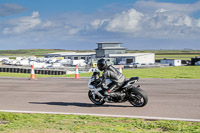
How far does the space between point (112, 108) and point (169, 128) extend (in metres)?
3.20

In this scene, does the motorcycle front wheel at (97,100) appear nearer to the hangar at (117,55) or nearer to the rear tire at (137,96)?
the rear tire at (137,96)

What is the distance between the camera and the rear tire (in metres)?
9.51

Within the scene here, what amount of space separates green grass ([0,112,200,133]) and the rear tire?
191 cm

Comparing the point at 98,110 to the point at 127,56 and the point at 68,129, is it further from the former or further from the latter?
the point at 127,56

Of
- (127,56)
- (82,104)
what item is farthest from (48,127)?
(127,56)

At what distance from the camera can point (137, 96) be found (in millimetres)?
9625

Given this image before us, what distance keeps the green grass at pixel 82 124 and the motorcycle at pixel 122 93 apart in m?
1.94

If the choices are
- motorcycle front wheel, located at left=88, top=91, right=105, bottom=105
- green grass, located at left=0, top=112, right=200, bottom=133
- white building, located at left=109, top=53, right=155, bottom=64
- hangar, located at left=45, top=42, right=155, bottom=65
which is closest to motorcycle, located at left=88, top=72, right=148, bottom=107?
motorcycle front wheel, located at left=88, top=91, right=105, bottom=105

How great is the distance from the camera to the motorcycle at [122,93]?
31.4 ft

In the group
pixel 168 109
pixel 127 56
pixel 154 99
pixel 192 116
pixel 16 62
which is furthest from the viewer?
pixel 16 62

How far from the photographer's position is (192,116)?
8070 mm

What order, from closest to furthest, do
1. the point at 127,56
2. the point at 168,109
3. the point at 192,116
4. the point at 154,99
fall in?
1. the point at 192,116
2. the point at 168,109
3. the point at 154,99
4. the point at 127,56

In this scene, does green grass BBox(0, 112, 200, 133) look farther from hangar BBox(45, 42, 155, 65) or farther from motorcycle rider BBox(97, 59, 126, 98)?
hangar BBox(45, 42, 155, 65)

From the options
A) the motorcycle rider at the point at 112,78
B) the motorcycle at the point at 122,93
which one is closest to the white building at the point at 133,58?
the motorcycle at the point at 122,93
